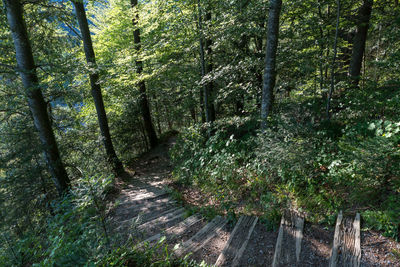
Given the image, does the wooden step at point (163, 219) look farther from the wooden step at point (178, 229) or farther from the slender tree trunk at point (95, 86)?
the slender tree trunk at point (95, 86)

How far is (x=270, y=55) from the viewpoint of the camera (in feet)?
16.0

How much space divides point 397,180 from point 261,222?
1.98 meters

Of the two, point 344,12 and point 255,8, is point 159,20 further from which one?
point 344,12

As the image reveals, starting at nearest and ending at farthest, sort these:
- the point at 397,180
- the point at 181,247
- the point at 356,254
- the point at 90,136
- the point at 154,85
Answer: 1. the point at 356,254
2. the point at 397,180
3. the point at 181,247
4. the point at 90,136
5. the point at 154,85

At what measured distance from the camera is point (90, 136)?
866 centimetres

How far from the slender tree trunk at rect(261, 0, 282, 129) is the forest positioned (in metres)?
0.03

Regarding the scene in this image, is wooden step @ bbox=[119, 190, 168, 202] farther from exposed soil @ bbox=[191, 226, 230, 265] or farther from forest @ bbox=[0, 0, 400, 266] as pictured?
exposed soil @ bbox=[191, 226, 230, 265]

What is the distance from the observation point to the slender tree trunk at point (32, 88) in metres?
4.87

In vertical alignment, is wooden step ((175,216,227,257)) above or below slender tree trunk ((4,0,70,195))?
below

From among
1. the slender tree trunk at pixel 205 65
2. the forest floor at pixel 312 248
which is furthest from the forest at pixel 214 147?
the slender tree trunk at pixel 205 65

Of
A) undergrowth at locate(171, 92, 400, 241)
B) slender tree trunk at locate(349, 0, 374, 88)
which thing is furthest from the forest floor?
slender tree trunk at locate(349, 0, 374, 88)

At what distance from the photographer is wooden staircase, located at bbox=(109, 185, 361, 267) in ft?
8.14

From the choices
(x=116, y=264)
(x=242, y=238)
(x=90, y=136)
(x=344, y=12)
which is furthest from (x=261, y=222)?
(x=90, y=136)

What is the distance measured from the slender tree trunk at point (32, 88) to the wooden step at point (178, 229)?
2.66m
